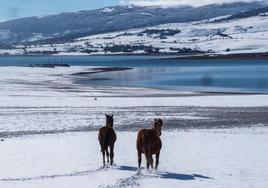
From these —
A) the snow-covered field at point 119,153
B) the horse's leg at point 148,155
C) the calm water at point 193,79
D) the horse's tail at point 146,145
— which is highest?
the horse's tail at point 146,145

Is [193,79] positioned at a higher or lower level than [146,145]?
lower

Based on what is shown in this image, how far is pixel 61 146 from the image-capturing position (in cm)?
1997

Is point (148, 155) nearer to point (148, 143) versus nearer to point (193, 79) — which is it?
point (148, 143)

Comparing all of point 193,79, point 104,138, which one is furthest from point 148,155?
point 193,79

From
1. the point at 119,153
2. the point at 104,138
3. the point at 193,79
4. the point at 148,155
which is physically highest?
the point at 104,138

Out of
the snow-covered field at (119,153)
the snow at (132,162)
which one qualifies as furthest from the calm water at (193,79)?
the snow at (132,162)

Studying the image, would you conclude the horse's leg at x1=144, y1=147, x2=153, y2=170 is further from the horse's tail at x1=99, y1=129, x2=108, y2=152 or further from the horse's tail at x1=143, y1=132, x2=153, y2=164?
the horse's tail at x1=99, y1=129, x2=108, y2=152

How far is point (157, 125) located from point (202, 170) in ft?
5.62

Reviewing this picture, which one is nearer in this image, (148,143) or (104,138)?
(148,143)

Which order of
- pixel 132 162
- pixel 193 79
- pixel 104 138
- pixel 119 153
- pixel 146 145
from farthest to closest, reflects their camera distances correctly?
pixel 193 79, pixel 119 153, pixel 132 162, pixel 104 138, pixel 146 145

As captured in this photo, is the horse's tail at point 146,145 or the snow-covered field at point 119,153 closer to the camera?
the snow-covered field at point 119,153

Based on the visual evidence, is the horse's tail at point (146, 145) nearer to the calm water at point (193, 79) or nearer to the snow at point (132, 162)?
the snow at point (132, 162)

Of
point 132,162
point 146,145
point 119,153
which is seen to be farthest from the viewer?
point 119,153

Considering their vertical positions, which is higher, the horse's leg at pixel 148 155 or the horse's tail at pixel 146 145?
the horse's tail at pixel 146 145
